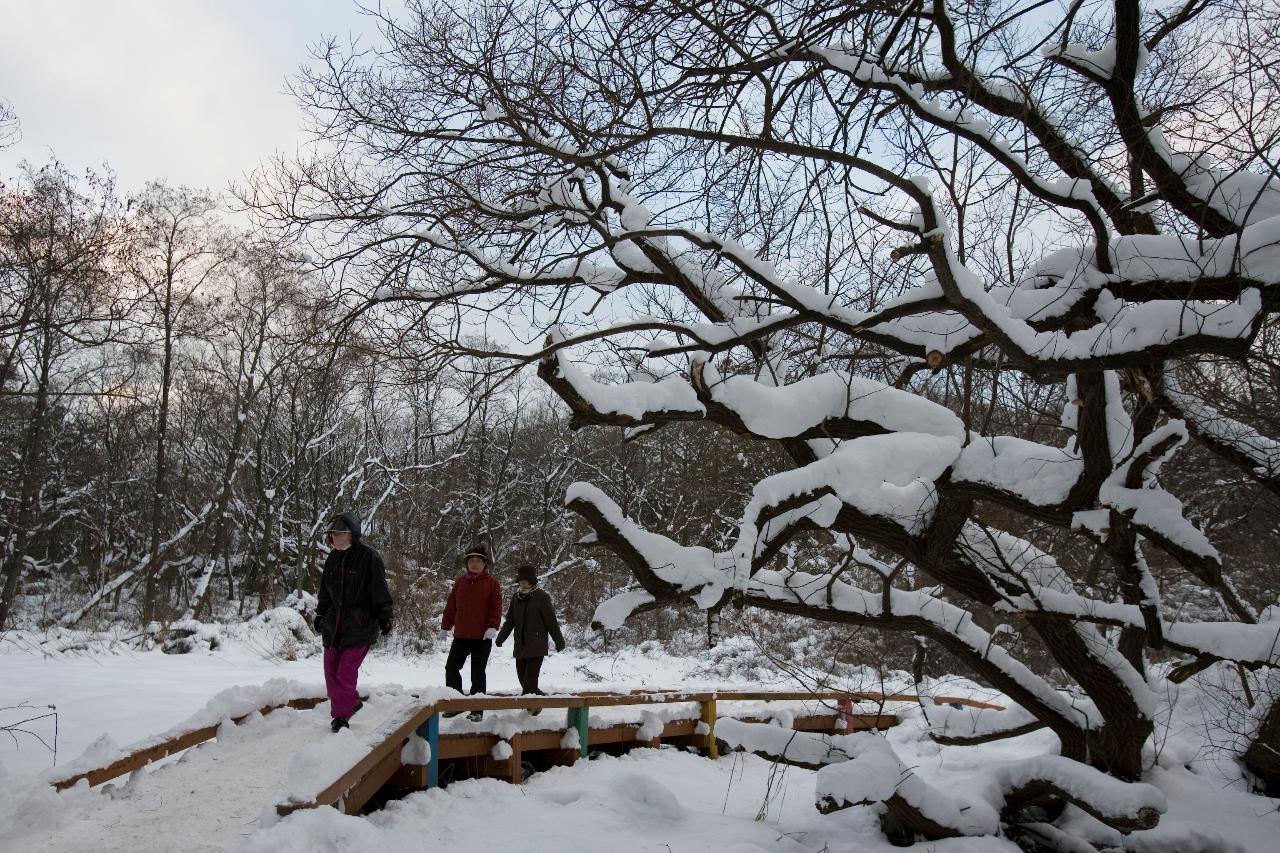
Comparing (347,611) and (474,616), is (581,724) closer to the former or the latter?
(474,616)

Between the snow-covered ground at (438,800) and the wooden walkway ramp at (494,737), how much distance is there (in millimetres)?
163

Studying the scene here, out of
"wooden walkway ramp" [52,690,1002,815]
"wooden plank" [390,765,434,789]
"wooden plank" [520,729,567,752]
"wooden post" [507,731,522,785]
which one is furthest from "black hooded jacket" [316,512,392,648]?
"wooden plank" [520,729,567,752]

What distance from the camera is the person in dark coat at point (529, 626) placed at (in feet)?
27.8

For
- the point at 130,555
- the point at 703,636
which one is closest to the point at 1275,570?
the point at 703,636

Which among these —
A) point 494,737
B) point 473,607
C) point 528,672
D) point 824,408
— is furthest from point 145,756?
→ point 824,408

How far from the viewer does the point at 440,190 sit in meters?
6.04

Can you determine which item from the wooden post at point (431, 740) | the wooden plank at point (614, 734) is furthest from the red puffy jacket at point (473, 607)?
the wooden post at point (431, 740)

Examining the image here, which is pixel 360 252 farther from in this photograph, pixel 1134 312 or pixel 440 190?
pixel 1134 312

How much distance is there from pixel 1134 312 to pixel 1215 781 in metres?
4.32

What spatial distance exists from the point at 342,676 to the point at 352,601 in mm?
539

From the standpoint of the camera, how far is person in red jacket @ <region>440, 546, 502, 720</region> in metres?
8.11

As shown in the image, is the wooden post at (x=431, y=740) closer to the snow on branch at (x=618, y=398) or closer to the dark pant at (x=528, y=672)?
the snow on branch at (x=618, y=398)

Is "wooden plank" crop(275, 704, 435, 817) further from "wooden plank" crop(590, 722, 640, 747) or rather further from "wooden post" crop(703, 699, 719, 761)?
"wooden post" crop(703, 699, 719, 761)

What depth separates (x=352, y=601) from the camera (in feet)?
20.4
